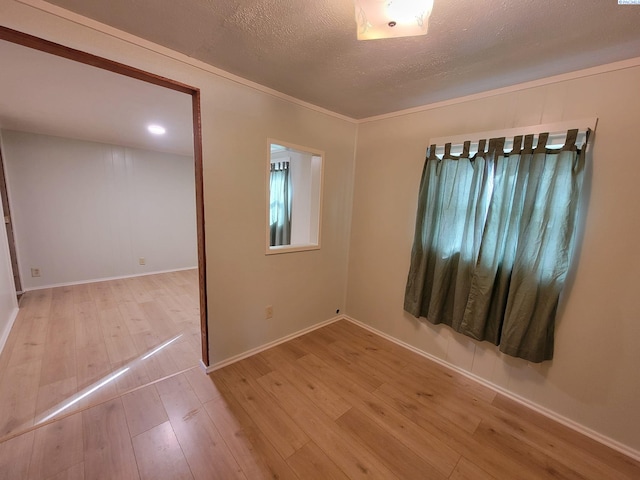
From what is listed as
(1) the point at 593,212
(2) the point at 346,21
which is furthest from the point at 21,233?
(1) the point at 593,212

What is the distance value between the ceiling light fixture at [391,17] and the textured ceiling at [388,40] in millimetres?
230

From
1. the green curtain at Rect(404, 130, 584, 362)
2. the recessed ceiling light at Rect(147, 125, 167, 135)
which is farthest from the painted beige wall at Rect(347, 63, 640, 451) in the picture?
the recessed ceiling light at Rect(147, 125, 167, 135)

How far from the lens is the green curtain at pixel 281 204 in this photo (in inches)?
146

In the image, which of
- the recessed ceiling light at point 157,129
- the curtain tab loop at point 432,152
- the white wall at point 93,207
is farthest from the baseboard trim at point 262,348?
the white wall at point 93,207

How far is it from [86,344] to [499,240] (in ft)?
12.3

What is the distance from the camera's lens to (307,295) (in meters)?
2.68

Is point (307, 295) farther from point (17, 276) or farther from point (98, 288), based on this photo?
point (17, 276)

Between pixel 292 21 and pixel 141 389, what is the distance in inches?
101

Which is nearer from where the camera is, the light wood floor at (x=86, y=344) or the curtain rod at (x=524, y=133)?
the curtain rod at (x=524, y=133)

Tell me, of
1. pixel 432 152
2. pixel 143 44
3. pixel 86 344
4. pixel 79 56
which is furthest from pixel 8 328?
pixel 432 152

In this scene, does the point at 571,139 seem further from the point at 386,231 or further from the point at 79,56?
the point at 79,56

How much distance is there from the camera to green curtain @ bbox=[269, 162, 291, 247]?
12.2ft

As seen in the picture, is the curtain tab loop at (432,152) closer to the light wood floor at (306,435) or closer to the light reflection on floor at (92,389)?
the light wood floor at (306,435)

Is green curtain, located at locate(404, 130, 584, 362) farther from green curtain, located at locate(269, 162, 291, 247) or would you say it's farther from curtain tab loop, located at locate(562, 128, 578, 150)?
green curtain, located at locate(269, 162, 291, 247)
